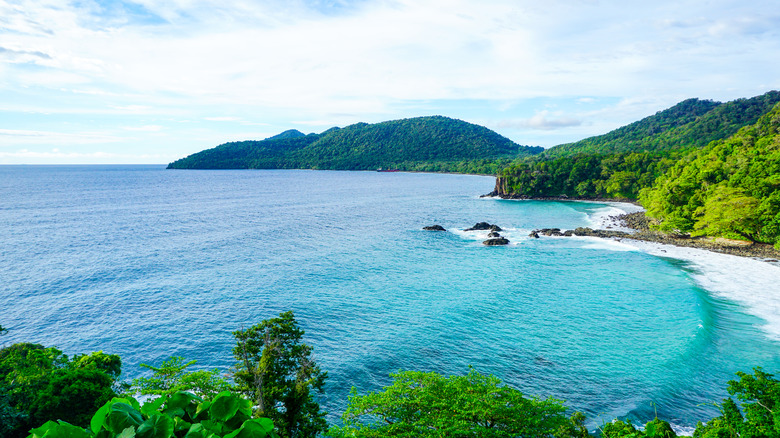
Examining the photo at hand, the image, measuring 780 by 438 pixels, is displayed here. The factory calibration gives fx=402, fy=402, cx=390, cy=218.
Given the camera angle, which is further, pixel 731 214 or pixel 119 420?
pixel 731 214

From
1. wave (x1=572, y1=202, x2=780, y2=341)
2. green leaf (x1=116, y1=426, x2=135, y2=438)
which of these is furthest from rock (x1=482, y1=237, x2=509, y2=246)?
green leaf (x1=116, y1=426, x2=135, y2=438)

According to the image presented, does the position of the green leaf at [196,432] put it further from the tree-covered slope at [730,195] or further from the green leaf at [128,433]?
the tree-covered slope at [730,195]

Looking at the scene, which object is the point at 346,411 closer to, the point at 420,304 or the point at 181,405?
the point at 181,405

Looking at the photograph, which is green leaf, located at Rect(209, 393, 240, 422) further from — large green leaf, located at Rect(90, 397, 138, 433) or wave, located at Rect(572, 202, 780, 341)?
wave, located at Rect(572, 202, 780, 341)

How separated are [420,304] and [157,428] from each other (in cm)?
4250

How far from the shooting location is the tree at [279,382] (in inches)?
771

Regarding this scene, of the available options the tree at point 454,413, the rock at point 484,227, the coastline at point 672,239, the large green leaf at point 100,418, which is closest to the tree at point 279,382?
the tree at point 454,413

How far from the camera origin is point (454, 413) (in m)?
20.2

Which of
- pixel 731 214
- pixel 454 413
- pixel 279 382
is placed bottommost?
pixel 454 413

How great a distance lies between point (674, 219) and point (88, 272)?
9801 cm

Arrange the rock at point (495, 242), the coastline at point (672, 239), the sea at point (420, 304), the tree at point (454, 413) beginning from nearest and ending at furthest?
the tree at point (454, 413), the sea at point (420, 304), the coastline at point (672, 239), the rock at point (495, 242)

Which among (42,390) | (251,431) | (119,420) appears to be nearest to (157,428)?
(119,420)

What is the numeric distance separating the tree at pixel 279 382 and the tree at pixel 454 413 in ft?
5.33

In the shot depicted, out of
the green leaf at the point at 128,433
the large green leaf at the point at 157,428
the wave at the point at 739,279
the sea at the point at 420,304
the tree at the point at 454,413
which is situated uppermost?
the green leaf at the point at 128,433
